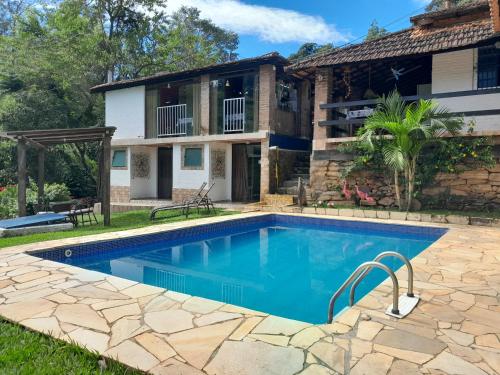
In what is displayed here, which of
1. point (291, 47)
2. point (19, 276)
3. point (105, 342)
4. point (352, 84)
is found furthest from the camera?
point (291, 47)

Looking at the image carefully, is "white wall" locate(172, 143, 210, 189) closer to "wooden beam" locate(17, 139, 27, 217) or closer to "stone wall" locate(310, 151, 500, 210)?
"stone wall" locate(310, 151, 500, 210)

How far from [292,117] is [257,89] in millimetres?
2235

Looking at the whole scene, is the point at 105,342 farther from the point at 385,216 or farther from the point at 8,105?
the point at 8,105

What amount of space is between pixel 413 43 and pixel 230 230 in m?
8.11

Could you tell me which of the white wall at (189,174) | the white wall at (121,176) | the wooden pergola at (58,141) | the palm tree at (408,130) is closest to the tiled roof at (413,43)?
the palm tree at (408,130)

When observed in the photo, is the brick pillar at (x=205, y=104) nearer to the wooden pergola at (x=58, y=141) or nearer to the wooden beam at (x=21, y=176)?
the wooden pergola at (x=58, y=141)

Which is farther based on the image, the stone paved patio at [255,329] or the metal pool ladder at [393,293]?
the metal pool ladder at [393,293]

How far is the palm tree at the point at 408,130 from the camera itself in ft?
31.2

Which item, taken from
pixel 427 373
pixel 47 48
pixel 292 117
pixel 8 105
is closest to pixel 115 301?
pixel 427 373

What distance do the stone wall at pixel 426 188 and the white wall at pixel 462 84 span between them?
1.29 m

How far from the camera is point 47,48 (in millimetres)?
20484

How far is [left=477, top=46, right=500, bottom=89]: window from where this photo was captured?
34.3ft

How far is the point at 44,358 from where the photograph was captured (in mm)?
2697

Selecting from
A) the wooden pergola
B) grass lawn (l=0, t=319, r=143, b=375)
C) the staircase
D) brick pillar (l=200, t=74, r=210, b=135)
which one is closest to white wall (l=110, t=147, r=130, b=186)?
brick pillar (l=200, t=74, r=210, b=135)
